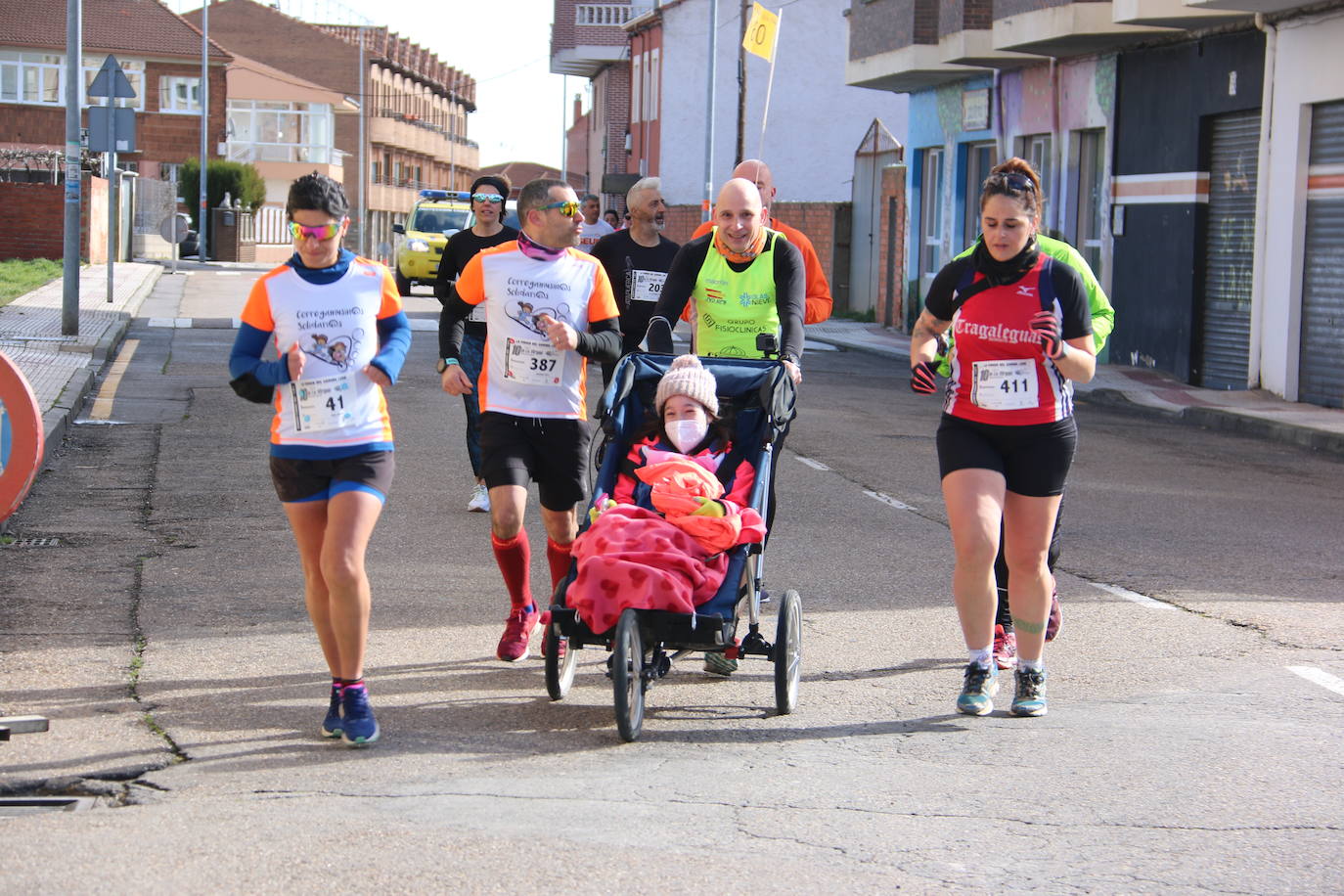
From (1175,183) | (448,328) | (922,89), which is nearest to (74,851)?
(448,328)

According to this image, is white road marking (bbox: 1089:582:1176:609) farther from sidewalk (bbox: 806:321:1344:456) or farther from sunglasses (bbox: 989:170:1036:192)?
sidewalk (bbox: 806:321:1344:456)

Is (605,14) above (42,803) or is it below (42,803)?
above

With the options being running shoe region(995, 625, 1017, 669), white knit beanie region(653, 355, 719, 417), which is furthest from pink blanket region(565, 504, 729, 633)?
running shoe region(995, 625, 1017, 669)

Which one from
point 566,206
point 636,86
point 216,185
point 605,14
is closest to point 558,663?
point 566,206

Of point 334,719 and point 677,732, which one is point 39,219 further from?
point 677,732

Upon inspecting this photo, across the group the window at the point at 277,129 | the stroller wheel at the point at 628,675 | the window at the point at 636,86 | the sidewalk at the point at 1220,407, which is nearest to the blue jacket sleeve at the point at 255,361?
the stroller wheel at the point at 628,675

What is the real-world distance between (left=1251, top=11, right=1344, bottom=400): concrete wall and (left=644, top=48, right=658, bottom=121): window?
1509 inches

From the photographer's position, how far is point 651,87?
5762 centimetres

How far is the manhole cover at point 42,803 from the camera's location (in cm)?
491

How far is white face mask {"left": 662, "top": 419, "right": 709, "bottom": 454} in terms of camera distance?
655 centimetres

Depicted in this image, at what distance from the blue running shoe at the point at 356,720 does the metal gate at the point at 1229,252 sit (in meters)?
16.5

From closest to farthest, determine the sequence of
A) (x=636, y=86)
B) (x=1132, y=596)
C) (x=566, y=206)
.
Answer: (x=566, y=206) < (x=1132, y=596) < (x=636, y=86)

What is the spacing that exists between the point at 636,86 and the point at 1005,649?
5493 cm

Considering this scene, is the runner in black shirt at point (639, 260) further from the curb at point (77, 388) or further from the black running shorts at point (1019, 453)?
the black running shorts at point (1019, 453)
